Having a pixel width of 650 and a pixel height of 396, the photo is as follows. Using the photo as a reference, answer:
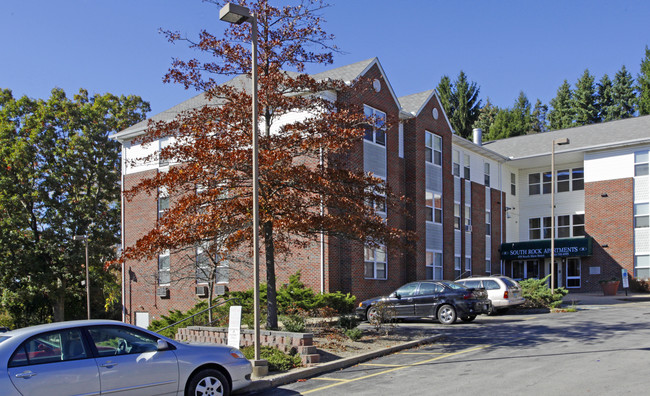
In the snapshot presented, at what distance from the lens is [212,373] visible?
354 inches

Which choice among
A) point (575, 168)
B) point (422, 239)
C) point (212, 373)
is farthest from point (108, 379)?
point (575, 168)

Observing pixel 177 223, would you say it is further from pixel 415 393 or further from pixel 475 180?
pixel 475 180

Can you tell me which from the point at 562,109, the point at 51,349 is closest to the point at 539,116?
the point at 562,109

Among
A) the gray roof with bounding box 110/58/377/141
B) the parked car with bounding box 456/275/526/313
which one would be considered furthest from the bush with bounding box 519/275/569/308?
the gray roof with bounding box 110/58/377/141

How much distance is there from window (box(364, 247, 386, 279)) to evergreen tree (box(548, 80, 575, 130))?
49435 millimetres

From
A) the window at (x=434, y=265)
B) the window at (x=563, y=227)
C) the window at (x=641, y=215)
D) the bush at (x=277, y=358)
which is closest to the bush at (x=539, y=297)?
the window at (x=434, y=265)

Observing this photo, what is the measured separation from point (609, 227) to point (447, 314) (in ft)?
77.3

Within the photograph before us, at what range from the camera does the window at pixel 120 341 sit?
8.18 meters

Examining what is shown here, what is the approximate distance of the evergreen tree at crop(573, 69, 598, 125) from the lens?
219 ft

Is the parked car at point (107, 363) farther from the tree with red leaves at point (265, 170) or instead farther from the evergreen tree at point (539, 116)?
the evergreen tree at point (539, 116)

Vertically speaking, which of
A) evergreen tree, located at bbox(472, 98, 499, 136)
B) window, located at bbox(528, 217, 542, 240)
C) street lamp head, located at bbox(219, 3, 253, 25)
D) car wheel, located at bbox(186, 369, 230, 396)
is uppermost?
evergreen tree, located at bbox(472, 98, 499, 136)

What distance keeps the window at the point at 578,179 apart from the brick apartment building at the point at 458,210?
0.07 metres

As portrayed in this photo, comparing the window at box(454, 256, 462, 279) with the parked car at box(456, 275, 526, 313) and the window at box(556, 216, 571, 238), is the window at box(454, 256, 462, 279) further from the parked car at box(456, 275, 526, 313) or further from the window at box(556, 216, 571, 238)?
the window at box(556, 216, 571, 238)

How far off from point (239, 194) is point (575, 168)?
3395 centimetres
